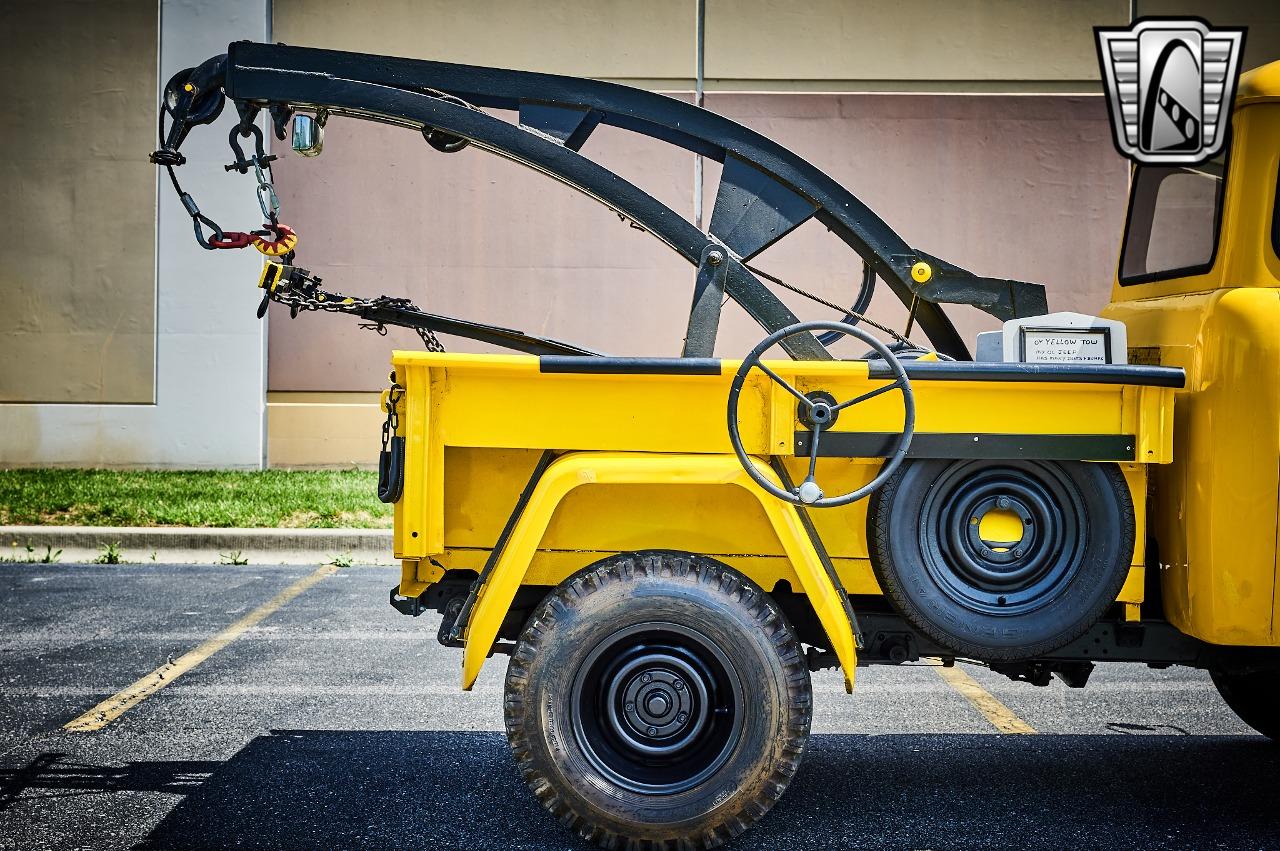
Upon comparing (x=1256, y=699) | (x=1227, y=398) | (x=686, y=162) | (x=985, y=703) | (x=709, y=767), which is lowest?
(x=985, y=703)

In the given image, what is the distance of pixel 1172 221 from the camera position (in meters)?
3.89

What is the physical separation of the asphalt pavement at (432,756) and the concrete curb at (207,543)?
2.36 metres

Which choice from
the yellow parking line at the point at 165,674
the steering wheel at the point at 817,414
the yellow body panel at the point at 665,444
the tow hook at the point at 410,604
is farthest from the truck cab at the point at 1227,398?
the yellow parking line at the point at 165,674

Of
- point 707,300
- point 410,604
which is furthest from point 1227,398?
point 410,604

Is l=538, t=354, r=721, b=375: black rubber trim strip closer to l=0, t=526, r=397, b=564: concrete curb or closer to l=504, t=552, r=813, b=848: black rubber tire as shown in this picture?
l=504, t=552, r=813, b=848: black rubber tire

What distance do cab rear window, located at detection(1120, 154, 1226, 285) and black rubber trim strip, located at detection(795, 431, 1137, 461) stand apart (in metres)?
0.76

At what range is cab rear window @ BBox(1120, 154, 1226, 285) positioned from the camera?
361 centimetres

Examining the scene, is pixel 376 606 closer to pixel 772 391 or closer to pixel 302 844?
pixel 302 844

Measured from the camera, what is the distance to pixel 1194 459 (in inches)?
131

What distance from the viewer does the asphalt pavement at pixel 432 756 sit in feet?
11.3

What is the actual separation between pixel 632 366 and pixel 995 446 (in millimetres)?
1070

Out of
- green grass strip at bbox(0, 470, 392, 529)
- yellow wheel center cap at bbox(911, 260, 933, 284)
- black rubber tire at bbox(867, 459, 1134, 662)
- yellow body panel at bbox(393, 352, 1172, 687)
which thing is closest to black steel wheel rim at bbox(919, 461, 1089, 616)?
black rubber tire at bbox(867, 459, 1134, 662)

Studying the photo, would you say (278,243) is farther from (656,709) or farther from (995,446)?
(995,446)

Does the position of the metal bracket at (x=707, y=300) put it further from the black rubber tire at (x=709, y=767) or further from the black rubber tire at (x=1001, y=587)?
the black rubber tire at (x=709, y=767)
